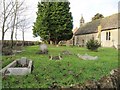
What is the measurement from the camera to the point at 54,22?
53156mm

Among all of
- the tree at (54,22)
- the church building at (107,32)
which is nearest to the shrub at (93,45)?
the church building at (107,32)

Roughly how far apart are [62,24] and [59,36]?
2443 mm

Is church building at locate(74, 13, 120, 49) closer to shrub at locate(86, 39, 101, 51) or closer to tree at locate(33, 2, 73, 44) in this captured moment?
tree at locate(33, 2, 73, 44)

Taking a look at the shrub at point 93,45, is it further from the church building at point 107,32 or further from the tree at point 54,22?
the tree at point 54,22

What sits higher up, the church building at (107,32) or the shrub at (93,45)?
the church building at (107,32)

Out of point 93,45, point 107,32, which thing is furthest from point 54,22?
point 93,45

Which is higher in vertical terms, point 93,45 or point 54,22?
point 54,22

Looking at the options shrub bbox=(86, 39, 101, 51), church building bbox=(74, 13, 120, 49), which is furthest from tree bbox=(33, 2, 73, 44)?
shrub bbox=(86, 39, 101, 51)

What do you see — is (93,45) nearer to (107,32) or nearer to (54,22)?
(107,32)

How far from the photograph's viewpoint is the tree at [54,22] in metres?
53.2

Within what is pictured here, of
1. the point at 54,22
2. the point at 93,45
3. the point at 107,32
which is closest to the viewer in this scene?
the point at 93,45

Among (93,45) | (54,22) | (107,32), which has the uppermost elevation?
(54,22)

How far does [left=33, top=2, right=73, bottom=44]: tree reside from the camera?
174ft

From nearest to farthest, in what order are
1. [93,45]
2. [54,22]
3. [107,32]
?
[93,45], [107,32], [54,22]
